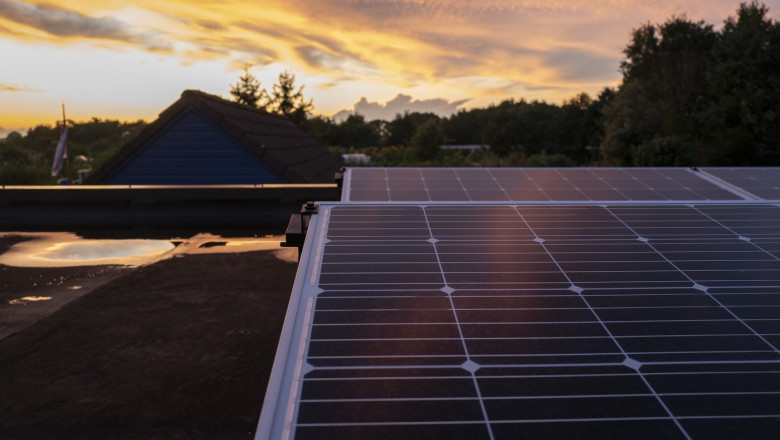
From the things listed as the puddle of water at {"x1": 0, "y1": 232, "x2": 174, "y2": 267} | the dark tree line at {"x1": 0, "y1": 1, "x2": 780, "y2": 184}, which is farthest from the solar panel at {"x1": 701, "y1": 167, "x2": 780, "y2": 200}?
the dark tree line at {"x1": 0, "y1": 1, "x2": 780, "y2": 184}

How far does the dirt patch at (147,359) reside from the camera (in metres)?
5.47

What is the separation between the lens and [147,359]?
22.1 ft

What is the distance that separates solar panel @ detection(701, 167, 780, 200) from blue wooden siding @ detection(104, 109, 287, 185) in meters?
13.3

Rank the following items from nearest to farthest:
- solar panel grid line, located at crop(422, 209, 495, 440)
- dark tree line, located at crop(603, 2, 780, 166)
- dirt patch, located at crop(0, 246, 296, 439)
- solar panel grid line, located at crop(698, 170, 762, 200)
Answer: solar panel grid line, located at crop(422, 209, 495, 440) → dirt patch, located at crop(0, 246, 296, 439) → solar panel grid line, located at crop(698, 170, 762, 200) → dark tree line, located at crop(603, 2, 780, 166)

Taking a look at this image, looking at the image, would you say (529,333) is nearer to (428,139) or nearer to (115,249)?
(115,249)

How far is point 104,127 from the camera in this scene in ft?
255

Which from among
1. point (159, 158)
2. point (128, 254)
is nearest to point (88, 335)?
point (128, 254)

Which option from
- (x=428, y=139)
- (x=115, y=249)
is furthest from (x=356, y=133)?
(x=115, y=249)

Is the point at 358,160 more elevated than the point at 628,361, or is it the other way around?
the point at 358,160

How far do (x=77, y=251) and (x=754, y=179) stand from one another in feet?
52.7

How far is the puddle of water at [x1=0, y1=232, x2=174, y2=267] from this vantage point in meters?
11.0

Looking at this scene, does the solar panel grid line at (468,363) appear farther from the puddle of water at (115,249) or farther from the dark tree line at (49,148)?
the dark tree line at (49,148)

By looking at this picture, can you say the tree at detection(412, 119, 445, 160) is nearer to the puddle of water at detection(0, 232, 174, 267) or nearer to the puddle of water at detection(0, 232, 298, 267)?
the puddle of water at detection(0, 232, 298, 267)

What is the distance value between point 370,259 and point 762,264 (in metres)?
4.09
